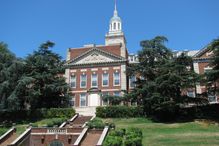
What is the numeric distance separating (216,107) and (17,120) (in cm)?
2538

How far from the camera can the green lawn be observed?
89.2ft

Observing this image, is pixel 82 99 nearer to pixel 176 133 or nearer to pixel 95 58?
pixel 95 58

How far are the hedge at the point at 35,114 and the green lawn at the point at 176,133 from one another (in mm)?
6354

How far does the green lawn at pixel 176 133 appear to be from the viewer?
27.2 meters

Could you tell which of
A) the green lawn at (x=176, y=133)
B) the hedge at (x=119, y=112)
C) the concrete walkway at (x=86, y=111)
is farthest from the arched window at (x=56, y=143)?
the concrete walkway at (x=86, y=111)

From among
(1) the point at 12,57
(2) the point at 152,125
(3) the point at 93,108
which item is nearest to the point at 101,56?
(3) the point at 93,108

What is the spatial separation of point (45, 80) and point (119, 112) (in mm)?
10997

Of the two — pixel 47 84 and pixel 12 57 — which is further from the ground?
pixel 12 57

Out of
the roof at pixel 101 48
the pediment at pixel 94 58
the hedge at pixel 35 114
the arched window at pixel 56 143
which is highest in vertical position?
the roof at pixel 101 48

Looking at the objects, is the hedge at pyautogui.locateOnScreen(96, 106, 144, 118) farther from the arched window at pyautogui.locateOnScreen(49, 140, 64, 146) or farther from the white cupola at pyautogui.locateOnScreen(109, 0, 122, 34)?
the white cupola at pyautogui.locateOnScreen(109, 0, 122, 34)

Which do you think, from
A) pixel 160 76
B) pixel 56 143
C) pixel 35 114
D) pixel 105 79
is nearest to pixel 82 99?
pixel 105 79

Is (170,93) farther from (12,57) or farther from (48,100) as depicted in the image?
(12,57)

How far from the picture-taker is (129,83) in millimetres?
53500

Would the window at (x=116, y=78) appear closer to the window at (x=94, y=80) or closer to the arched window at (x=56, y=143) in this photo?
the window at (x=94, y=80)
